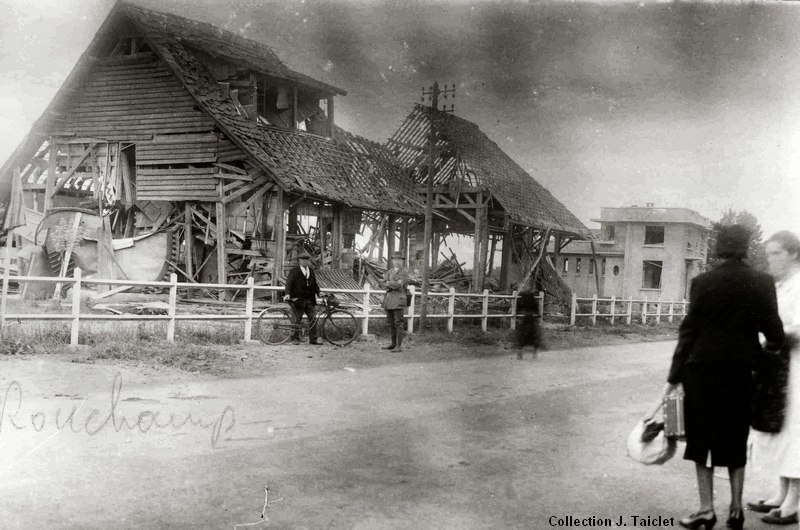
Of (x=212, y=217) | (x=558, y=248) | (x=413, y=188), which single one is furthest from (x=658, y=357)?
(x=212, y=217)

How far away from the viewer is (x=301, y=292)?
12.2m

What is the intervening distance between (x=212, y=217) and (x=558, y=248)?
7.79m

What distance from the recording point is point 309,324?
1226 cm

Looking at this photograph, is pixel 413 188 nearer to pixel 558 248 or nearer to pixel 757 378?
pixel 558 248

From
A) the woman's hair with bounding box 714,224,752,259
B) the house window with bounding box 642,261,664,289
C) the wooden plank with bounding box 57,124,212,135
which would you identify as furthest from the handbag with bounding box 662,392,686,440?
the house window with bounding box 642,261,664,289

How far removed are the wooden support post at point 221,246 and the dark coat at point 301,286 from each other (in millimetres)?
2814

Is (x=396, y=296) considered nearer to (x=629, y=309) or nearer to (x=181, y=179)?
(x=181, y=179)

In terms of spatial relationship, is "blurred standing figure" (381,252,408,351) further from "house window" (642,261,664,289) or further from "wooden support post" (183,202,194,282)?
"house window" (642,261,664,289)

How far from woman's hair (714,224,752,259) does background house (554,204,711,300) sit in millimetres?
3818

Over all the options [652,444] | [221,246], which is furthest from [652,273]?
[652,444]

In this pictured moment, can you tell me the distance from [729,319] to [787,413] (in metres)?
0.80

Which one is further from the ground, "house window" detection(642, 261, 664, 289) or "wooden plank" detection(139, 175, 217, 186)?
"wooden plank" detection(139, 175, 217, 186)

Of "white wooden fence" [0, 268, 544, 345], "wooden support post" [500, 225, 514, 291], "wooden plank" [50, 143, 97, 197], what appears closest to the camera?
"white wooden fence" [0, 268, 544, 345]

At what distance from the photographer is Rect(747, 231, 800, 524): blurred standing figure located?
418 cm
